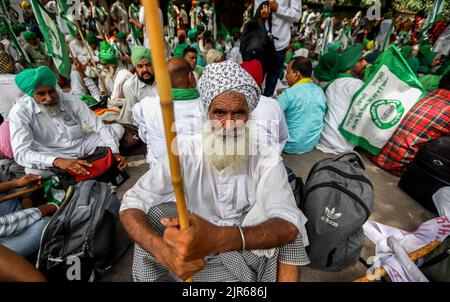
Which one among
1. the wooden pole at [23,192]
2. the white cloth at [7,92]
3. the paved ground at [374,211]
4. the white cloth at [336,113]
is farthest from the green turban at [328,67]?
the white cloth at [7,92]

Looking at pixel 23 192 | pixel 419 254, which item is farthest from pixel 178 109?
pixel 419 254

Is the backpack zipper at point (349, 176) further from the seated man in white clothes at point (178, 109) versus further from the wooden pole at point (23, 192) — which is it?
the wooden pole at point (23, 192)

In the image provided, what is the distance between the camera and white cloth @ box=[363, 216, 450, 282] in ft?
5.04

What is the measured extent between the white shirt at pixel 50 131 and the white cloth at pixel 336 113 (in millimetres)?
3382

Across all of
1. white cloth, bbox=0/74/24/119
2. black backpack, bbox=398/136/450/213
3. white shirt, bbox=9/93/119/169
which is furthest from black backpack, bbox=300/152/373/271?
white cloth, bbox=0/74/24/119

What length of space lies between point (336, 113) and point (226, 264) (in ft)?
10.4

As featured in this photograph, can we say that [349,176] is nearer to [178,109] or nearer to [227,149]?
[227,149]

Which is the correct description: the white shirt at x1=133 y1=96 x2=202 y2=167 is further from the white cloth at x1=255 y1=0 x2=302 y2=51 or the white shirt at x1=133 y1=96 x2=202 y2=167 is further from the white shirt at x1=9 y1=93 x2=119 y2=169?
the white cloth at x1=255 y1=0 x2=302 y2=51

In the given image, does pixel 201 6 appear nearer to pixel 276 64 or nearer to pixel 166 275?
pixel 276 64

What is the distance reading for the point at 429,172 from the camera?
2.51 m

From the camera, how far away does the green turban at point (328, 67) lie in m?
4.18
